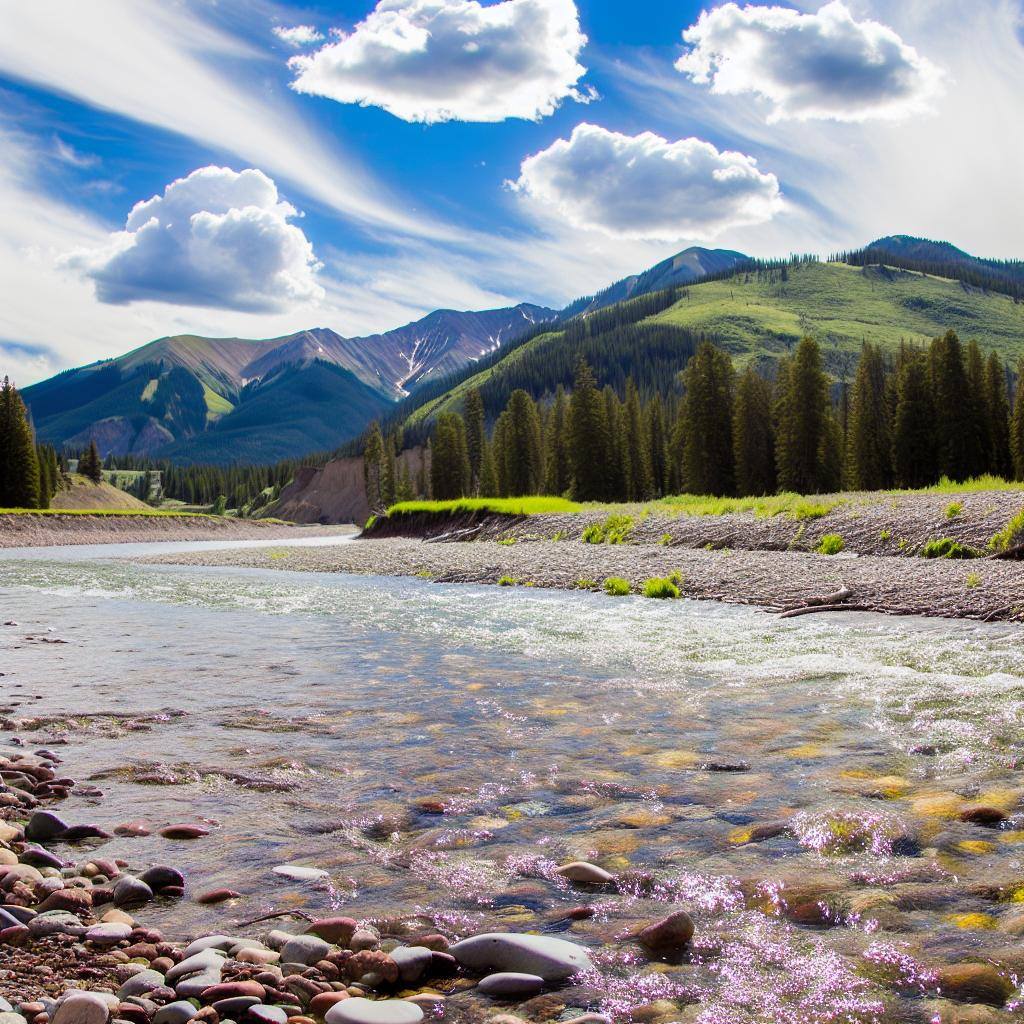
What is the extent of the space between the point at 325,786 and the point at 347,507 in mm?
181104

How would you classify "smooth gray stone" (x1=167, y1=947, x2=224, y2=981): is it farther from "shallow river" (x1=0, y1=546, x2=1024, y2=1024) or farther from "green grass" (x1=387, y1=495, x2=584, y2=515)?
"green grass" (x1=387, y1=495, x2=584, y2=515)

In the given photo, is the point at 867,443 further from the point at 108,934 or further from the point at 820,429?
the point at 108,934

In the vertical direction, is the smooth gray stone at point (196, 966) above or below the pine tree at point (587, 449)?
below

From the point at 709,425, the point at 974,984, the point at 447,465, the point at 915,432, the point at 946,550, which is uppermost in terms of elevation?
the point at 709,425

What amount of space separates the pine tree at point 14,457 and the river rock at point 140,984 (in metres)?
101

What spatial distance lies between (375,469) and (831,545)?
13571cm

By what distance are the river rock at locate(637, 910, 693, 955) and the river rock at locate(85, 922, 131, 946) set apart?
2.54 m

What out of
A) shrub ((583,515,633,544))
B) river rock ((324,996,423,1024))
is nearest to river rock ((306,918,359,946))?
river rock ((324,996,423,1024))

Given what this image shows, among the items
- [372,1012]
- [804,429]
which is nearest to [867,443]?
[804,429]

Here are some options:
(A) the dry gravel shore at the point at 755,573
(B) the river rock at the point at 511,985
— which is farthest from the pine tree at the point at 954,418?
(B) the river rock at the point at 511,985

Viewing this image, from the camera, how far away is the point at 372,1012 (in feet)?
9.93

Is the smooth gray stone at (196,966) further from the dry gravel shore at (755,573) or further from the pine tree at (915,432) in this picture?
the pine tree at (915,432)

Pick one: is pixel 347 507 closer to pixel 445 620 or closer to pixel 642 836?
pixel 445 620

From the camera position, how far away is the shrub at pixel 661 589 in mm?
19297
